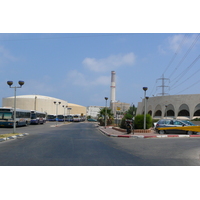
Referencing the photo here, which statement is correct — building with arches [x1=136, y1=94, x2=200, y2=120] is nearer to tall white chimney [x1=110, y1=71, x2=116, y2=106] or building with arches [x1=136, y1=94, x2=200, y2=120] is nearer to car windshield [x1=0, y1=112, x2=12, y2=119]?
tall white chimney [x1=110, y1=71, x2=116, y2=106]

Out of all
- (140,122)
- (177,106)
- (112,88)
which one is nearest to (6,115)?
(140,122)

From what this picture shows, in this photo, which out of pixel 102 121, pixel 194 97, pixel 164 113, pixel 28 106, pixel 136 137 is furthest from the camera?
pixel 28 106

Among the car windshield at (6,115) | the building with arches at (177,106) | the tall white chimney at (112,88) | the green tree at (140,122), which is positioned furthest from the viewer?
the tall white chimney at (112,88)

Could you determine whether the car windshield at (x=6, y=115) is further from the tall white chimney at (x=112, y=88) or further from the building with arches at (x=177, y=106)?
the tall white chimney at (x=112, y=88)

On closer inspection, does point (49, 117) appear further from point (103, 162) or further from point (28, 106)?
point (103, 162)

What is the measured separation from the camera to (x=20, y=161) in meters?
8.98

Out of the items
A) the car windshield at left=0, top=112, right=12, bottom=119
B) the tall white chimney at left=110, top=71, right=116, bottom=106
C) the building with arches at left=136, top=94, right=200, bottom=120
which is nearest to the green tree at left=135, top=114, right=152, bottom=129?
the car windshield at left=0, top=112, right=12, bottom=119

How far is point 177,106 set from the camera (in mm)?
78188

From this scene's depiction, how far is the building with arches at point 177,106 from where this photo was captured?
73.5 metres

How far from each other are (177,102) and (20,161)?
7443 cm

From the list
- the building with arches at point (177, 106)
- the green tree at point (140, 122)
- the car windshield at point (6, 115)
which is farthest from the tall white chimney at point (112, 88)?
the green tree at point (140, 122)

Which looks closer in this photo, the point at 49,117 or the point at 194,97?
the point at 194,97

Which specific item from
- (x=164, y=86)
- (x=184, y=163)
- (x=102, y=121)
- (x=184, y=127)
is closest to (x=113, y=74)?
(x=164, y=86)

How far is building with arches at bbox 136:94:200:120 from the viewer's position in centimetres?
7351
